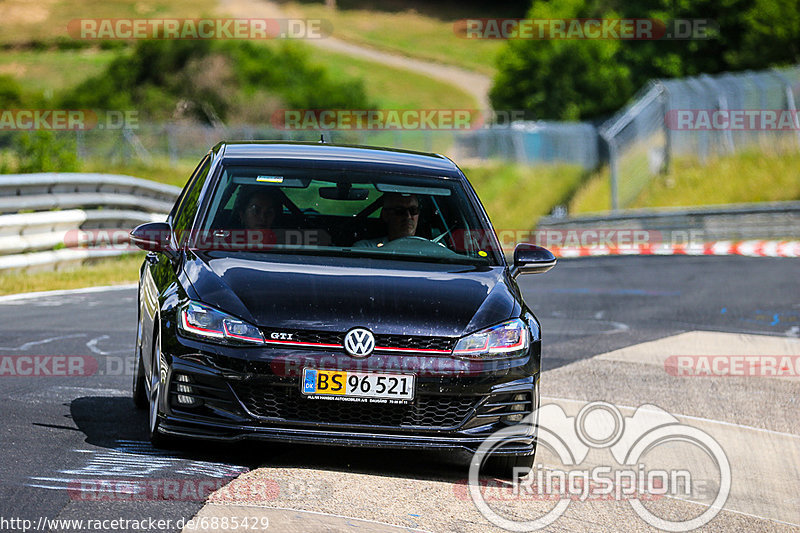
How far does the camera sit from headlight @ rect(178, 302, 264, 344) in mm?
6070

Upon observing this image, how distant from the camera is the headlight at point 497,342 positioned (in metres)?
6.22

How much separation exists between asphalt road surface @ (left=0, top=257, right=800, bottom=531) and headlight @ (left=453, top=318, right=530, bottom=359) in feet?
2.05

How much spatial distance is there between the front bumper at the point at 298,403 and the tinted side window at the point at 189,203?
4.03 ft

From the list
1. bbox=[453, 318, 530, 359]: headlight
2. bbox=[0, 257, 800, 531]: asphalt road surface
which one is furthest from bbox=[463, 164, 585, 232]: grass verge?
bbox=[453, 318, 530, 359]: headlight

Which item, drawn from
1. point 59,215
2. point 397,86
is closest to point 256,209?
point 59,215

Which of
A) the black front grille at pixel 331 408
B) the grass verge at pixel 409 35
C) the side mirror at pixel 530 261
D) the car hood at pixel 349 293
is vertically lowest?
the black front grille at pixel 331 408

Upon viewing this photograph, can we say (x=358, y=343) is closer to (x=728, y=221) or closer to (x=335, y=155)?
(x=335, y=155)

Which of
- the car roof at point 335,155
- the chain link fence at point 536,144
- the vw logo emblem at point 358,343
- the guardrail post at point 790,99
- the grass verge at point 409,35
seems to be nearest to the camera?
the vw logo emblem at point 358,343

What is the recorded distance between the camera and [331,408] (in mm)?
6129

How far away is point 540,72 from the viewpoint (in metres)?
72.6

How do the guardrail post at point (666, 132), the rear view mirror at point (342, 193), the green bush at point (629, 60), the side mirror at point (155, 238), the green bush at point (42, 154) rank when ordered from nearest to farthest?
the side mirror at point (155, 238) < the rear view mirror at point (342, 193) < the green bush at point (42, 154) < the guardrail post at point (666, 132) < the green bush at point (629, 60)

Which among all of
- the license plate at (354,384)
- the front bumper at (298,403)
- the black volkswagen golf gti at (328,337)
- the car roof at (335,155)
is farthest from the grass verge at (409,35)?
the license plate at (354,384)

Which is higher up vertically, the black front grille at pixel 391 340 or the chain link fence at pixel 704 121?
the chain link fence at pixel 704 121

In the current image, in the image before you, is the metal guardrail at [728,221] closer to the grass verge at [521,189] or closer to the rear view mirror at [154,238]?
the grass verge at [521,189]
